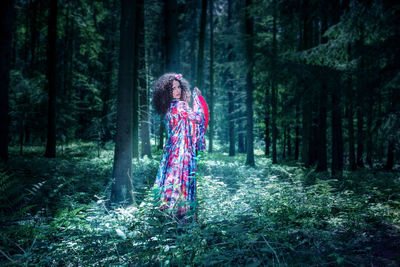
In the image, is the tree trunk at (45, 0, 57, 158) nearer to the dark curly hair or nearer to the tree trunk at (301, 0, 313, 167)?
the dark curly hair

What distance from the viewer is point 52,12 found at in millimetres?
12188

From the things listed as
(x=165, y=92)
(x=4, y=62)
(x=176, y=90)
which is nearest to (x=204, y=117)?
(x=176, y=90)

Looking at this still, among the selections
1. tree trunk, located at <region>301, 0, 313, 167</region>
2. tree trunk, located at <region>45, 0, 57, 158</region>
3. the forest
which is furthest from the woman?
tree trunk, located at <region>45, 0, 57, 158</region>

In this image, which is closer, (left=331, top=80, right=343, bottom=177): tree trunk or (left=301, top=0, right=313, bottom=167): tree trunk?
(left=301, top=0, right=313, bottom=167): tree trunk

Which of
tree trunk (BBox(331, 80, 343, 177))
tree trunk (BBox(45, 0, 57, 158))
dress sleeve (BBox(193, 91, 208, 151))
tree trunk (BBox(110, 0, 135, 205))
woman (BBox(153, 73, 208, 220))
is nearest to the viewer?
woman (BBox(153, 73, 208, 220))

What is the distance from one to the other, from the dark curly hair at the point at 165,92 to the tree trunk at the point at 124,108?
0.97m

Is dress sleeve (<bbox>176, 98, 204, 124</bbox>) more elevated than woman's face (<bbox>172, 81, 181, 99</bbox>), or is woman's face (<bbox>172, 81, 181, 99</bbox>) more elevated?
woman's face (<bbox>172, 81, 181, 99</bbox>)

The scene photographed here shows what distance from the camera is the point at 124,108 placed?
4.93 metres

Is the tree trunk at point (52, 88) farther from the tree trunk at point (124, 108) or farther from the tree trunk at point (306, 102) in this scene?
the tree trunk at point (306, 102)

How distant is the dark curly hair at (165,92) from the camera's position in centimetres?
425

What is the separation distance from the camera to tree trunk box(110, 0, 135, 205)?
16.2 feet

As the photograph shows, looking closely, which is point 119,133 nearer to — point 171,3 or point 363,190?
point 171,3

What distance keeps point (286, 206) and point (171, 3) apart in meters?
7.46

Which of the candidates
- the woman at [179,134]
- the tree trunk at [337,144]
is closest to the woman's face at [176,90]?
the woman at [179,134]
